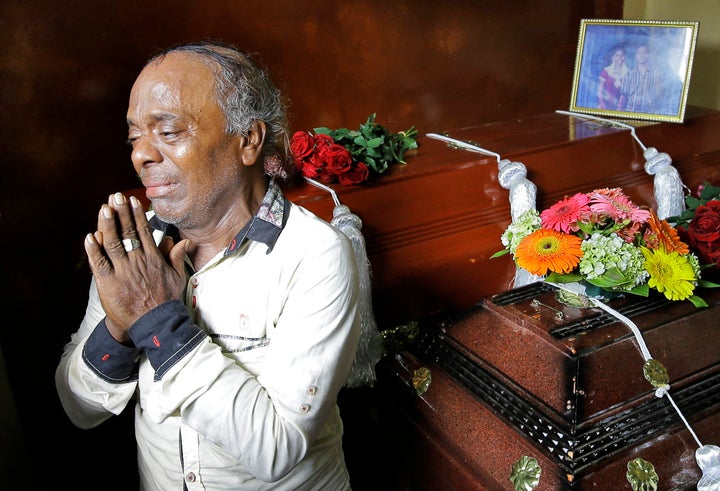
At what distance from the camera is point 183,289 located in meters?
1.40

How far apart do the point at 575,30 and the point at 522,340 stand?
7.82 ft

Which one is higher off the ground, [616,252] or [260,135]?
[260,135]

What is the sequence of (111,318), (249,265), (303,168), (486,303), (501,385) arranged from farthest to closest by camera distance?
(303,168) → (486,303) → (501,385) → (249,265) → (111,318)

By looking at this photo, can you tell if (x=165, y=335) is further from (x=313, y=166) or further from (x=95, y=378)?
(x=313, y=166)

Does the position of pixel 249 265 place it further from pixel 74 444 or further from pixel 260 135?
pixel 74 444

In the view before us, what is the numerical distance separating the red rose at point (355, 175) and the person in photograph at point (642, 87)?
156 centimetres

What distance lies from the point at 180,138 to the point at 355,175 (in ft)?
3.55

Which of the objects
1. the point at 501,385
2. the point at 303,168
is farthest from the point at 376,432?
the point at 303,168

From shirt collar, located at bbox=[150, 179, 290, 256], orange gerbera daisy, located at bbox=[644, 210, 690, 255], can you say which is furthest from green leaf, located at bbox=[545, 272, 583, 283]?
shirt collar, located at bbox=[150, 179, 290, 256]

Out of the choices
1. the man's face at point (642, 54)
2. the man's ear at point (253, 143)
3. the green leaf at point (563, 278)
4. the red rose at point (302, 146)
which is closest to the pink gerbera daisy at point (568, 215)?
the green leaf at point (563, 278)

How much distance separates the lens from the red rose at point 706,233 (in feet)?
7.54

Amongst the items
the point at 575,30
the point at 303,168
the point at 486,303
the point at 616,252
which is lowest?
the point at 486,303

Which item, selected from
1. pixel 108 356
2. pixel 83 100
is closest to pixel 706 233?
pixel 108 356

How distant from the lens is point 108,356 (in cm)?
140
